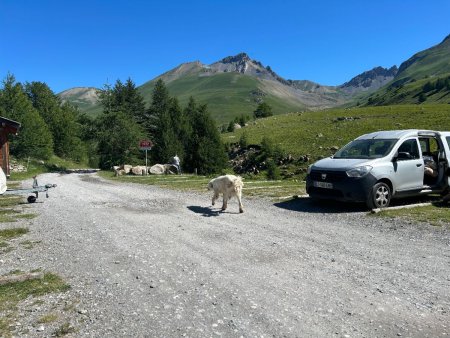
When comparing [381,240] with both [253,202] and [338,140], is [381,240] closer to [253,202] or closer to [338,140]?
[253,202]

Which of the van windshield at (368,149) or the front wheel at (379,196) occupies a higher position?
the van windshield at (368,149)

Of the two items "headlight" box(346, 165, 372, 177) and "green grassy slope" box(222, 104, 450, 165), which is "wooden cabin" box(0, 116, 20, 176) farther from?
"headlight" box(346, 165, 372, 177)

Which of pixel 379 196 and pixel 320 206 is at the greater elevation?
pixel 379 196

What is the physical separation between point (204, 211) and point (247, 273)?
19.1 feet

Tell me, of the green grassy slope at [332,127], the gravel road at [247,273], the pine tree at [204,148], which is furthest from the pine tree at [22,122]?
the gravel road at [247,273]

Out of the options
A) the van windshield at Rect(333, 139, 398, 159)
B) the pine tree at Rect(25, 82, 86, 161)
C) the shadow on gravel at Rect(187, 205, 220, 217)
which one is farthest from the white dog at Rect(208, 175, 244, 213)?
the pine tree at Rect(25, 82, 86, 161)

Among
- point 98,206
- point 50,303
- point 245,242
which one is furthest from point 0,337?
point 98,206

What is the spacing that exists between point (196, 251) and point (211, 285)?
70.1 inches

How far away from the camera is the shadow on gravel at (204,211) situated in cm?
1082

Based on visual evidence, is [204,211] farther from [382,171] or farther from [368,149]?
[368,149]

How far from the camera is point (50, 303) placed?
182 inches

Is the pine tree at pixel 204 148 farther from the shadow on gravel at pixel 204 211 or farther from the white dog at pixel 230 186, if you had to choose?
the white dog at pixel 230 186

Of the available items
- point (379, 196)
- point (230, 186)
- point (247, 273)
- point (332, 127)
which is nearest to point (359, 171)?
point (379, 196)

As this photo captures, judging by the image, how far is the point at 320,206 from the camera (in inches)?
472
